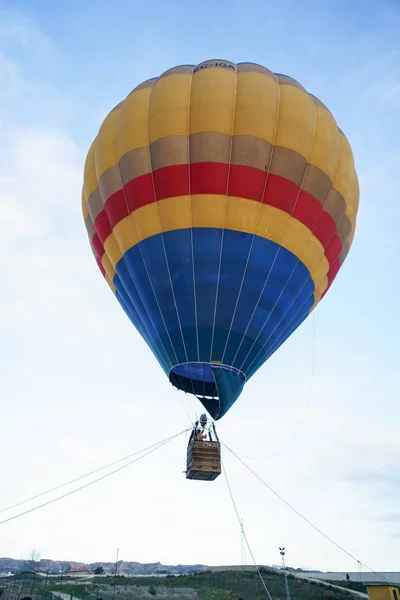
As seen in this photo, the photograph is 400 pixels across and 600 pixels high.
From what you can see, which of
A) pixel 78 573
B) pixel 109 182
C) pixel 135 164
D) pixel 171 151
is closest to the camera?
pixel 171 151

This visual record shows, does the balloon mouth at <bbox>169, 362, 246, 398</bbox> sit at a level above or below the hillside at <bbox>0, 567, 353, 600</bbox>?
above

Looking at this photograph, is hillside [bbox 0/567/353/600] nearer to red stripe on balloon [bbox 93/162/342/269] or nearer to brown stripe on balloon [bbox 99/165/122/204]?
brown stripe on balloon [bbox 99/165/122/204]

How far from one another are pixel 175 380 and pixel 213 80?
822 centimetres

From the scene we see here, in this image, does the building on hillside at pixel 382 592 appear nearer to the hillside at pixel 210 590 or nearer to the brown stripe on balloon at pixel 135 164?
the brown stripe on balloon at pixel 135 164

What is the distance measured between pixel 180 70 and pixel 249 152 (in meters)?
3.65

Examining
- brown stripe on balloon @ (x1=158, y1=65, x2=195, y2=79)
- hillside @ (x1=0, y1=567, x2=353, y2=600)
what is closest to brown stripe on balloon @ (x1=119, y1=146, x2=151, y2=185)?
brown stripe on balloon @ (x1=158, y1=65, x2=195, y2=79)

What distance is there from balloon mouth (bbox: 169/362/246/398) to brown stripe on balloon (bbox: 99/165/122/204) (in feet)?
17.2

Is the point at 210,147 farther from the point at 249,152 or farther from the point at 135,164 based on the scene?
the point at 135,164

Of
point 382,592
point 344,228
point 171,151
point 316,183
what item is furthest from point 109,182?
point 382,592

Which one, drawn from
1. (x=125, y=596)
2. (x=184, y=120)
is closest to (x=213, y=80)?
(x=184, y=120)

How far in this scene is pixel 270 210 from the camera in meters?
13.0

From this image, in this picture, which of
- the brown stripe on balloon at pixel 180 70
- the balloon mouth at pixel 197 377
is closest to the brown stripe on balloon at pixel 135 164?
the brown stripe on balloon at pixel 180 70

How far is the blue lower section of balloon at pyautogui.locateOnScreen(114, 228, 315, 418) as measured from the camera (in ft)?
41.8

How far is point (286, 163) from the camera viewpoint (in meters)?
13.0
